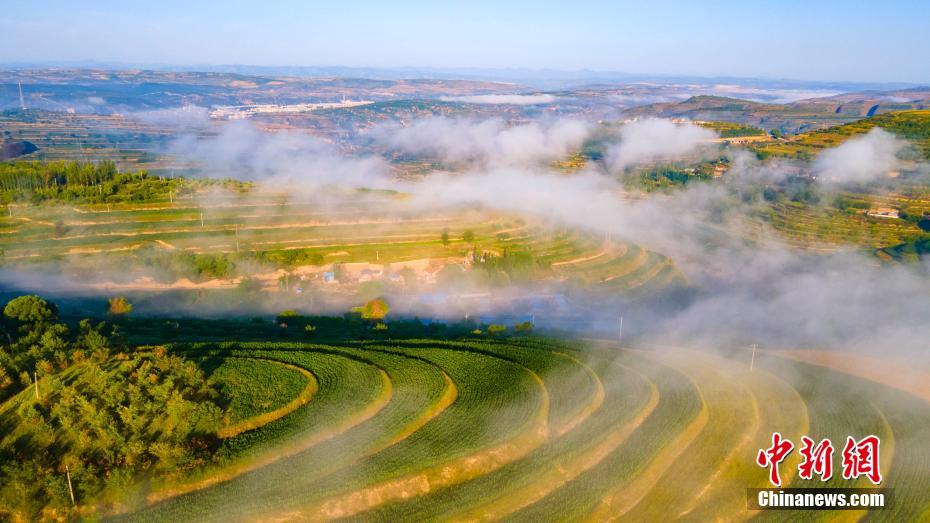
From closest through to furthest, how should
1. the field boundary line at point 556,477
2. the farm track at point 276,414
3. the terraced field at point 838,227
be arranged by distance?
1. the field boundary line at point 556,477
2. the farm track at point 276,414
3. the terraced field at point 838,227

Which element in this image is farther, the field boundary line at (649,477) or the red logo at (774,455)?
the red logo at (774,455)

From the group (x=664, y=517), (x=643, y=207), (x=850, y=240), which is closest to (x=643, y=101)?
(x=643, y=207)

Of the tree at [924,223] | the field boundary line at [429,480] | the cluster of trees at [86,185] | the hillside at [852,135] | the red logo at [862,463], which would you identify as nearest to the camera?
the field boundary line at [429,480]

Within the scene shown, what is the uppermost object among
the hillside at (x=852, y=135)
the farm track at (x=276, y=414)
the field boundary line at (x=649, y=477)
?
the hillside at (x=852, y=135)

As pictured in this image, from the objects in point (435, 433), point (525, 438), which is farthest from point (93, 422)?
point (525, 438)

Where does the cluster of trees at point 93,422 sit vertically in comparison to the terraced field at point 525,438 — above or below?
above

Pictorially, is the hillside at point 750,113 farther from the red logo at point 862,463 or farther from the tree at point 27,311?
the tree at point 27,311

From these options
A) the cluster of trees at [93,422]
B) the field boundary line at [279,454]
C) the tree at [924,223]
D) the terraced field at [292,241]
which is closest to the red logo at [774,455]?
the field boundary line at [279,454]

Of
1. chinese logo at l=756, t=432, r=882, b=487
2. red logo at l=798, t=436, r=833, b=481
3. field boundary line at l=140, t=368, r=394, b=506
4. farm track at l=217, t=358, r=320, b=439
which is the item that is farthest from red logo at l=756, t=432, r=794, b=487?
farm track at l=217, t=358, r=320, b=439
